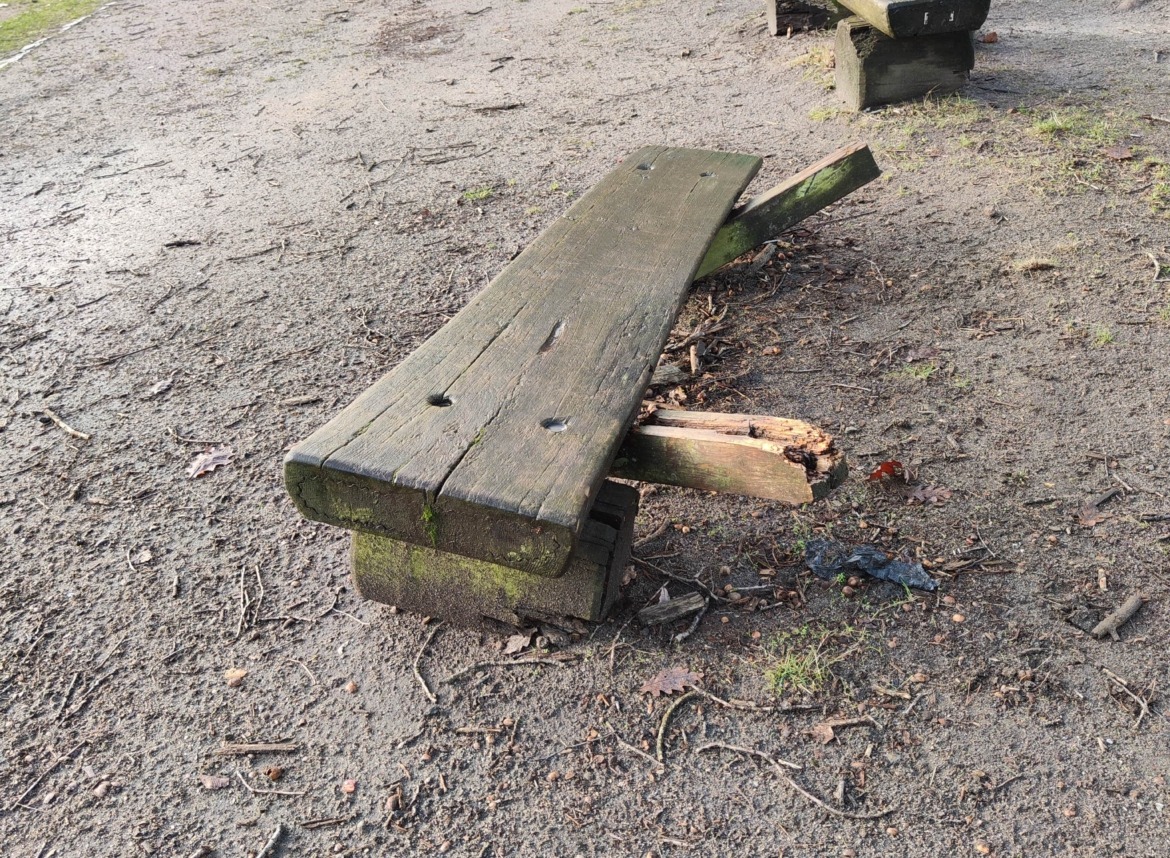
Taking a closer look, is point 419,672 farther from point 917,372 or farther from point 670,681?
point 917,372

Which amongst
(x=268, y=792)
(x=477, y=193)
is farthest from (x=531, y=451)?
(x=477, y=193)

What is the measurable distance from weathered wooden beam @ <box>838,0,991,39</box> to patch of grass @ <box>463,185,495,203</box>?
2384 mm

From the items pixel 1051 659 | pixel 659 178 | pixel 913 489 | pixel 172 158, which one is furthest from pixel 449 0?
pixel 1051 659

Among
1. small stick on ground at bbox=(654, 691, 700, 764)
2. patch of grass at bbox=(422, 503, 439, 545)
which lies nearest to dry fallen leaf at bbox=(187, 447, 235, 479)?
patch of grass at bbox=(422, 503, 439, 545)

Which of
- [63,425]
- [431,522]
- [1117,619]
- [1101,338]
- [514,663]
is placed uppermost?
[431,522]

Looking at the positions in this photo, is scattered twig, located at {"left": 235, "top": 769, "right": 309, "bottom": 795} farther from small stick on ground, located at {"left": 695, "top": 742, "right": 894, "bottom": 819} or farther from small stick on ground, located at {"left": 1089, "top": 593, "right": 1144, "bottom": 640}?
small stick on ground, located at {"left": 1089, "top": 593, "right": 1144, "bottom": 640}

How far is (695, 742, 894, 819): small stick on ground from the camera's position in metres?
2.05

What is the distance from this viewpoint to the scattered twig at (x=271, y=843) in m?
2.06

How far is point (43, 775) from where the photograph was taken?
89.4 inches

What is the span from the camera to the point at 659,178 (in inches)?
155

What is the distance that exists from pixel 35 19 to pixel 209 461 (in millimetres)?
9546

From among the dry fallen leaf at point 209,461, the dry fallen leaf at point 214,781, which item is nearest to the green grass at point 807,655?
the dry fallen leaf at point 214,781

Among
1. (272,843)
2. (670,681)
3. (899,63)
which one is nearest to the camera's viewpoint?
(272,843)

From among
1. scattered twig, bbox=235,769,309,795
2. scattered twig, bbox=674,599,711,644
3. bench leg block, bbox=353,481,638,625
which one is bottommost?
scattered twig, bbox=674,599,711,644
